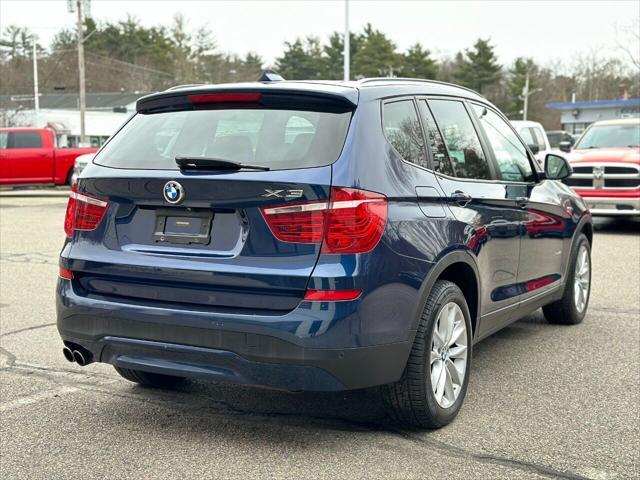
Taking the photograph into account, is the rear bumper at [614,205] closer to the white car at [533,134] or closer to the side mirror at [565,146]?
the side mirror at [565,146]

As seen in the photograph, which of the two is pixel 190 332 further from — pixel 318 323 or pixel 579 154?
pixel 579 154

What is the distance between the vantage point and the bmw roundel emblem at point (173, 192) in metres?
3.75

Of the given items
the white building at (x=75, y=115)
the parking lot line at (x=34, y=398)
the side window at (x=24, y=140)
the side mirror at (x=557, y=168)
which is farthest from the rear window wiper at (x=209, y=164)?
the white building at (x=75, y=115)

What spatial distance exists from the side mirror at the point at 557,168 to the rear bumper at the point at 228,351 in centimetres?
275

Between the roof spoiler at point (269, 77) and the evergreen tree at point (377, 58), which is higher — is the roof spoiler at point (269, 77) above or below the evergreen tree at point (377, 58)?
below

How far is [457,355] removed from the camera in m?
4.38

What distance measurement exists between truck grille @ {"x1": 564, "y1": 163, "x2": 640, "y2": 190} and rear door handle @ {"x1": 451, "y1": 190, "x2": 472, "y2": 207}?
31.8ft

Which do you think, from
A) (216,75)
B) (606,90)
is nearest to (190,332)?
(216,75)

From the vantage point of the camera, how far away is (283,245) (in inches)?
140

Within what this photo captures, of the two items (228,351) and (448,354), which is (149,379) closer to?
(228,351)

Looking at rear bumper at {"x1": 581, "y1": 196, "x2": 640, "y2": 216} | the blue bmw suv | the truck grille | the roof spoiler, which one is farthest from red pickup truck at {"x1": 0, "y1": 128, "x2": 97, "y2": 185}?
the roof spoiler

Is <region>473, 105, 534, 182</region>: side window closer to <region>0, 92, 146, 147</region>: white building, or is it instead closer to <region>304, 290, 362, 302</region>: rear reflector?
<region>304, 290, 362, 302</region>: rear reflector

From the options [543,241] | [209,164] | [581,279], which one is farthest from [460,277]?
[581,279]

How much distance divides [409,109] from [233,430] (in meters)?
1.91
